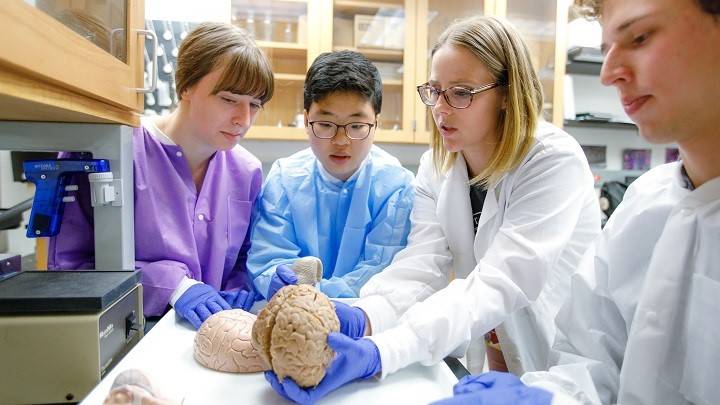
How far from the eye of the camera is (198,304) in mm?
1079

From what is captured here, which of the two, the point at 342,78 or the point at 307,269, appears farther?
the point at 342,78

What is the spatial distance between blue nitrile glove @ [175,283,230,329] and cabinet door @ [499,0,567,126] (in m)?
2.55

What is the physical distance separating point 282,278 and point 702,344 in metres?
0.83

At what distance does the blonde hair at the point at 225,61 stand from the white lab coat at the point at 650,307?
3.22ft

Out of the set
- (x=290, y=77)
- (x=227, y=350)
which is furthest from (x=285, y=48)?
(x=227, y=350)

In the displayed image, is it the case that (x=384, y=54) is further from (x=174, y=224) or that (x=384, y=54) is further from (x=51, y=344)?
(x=51, y=344)

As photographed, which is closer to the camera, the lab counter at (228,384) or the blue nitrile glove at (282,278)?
the lab counter at (228,384)

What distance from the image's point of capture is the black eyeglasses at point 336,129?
1.33 meters

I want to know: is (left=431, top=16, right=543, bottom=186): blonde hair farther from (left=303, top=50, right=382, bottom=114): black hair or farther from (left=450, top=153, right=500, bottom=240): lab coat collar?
(left=303, top=50, right=382, bottom=114): black hair

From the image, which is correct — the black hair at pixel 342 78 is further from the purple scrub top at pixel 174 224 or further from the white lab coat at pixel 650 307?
the white lab coat at pixel 650 307

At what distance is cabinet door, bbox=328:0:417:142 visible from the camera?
2.86 metres

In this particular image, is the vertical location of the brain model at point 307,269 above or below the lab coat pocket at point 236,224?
below

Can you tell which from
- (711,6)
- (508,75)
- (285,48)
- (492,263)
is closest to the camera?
(711,6)

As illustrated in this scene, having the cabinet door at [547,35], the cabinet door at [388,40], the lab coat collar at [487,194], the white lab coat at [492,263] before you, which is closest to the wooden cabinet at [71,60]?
the white lab coat at [492,263]
